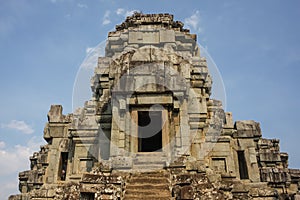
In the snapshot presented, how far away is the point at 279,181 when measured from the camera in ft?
48.6

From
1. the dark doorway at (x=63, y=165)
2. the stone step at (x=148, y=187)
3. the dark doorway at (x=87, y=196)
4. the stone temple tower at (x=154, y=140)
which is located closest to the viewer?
the dark doorway at (x=87, y=196)

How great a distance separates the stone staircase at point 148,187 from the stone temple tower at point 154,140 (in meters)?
0.03

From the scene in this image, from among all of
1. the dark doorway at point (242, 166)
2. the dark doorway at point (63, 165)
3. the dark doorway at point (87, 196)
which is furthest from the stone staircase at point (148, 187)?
the dark doorway at point (242, 166)

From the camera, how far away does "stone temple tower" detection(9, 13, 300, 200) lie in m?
10.3

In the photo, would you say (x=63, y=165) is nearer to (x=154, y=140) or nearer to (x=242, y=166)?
(x=154, y=140)

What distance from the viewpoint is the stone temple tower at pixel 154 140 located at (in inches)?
405

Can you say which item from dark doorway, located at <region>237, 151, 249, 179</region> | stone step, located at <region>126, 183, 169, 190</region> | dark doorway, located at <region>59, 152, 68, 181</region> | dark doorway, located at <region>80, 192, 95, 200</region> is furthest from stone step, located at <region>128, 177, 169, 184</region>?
dark doorway, located at <region>237, 151, 249, 179</region>

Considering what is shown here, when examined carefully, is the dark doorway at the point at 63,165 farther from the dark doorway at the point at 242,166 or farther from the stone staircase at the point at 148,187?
the dark doorway at the point at 242,166

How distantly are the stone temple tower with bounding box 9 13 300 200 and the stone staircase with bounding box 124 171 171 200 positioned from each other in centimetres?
3

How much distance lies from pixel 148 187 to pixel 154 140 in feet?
27.8

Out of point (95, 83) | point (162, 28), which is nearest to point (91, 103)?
A: point (95, 83)

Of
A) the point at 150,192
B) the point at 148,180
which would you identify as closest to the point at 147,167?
the point at 148,180

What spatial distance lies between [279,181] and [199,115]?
534 centimetres

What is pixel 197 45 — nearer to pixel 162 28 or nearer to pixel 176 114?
pixel 162 28
